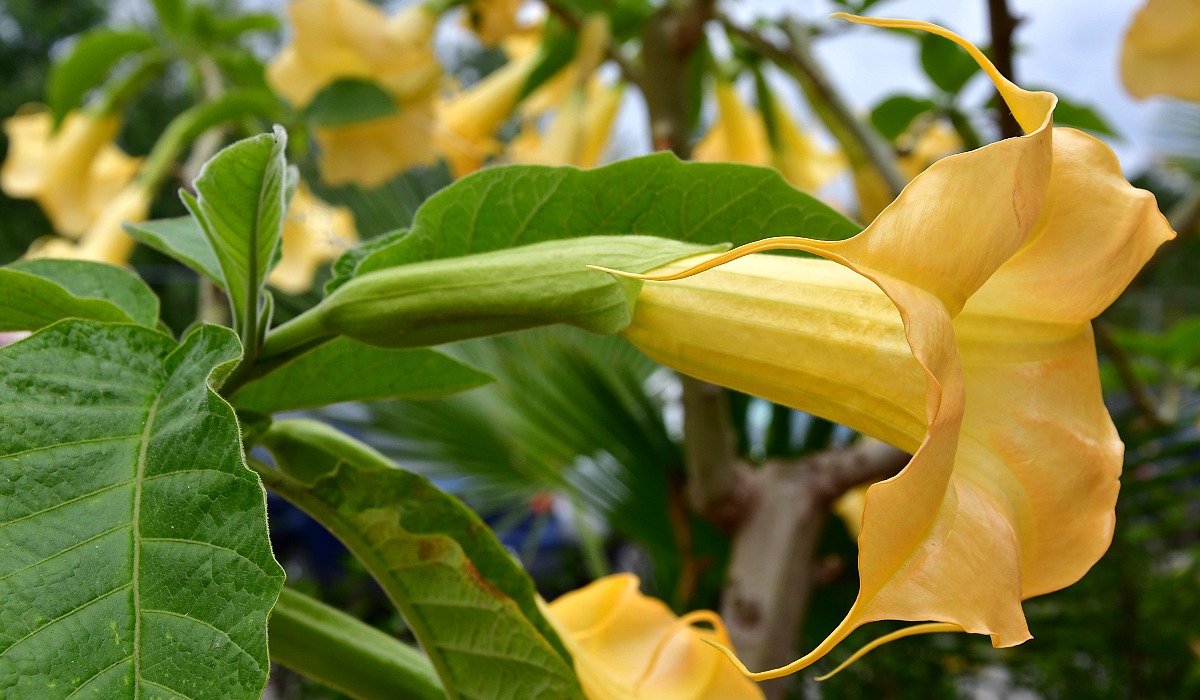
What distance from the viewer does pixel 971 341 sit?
0.32 meters

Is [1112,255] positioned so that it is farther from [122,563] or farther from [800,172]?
[800,172]

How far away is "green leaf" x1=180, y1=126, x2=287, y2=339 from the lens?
335 millimetres

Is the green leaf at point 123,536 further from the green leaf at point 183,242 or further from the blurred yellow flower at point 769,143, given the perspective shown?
the blurred yellow flower at point 769,143

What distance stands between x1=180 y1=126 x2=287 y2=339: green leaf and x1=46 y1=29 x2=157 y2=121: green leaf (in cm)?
88

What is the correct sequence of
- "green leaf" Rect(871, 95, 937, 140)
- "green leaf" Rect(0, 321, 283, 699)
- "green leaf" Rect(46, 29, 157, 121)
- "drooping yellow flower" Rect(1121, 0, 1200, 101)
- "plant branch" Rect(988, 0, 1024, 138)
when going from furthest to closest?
"green leaf" Rect(871, 95, 937, 140)
"green leaf" Rect(46, 29, 157, 121)
"drooping yellow flower" Rect(1121, 0, 1200, 101)
"plant branch" Rect(988, 0, 1024, 138)
"green leaf" Rect(0, 321, 283, 699)

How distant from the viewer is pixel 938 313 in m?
0.25

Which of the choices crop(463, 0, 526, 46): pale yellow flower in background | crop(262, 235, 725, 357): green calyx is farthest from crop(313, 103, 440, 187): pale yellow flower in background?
crop(262, 235, 725, 357): green calyx

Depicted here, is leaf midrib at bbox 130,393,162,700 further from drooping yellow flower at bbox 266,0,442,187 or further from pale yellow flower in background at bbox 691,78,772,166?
pale yellow flower in background at bbox 691,78,772,166

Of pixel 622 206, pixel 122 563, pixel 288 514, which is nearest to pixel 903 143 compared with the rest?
pixel 622 206

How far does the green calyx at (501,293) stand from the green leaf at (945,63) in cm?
88

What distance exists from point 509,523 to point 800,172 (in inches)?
41.9

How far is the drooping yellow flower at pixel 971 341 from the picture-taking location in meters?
0.24

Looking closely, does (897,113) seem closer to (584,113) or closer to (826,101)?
(826,101)

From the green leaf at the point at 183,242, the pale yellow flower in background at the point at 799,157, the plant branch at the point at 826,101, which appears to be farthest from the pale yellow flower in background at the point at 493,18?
the green leaf at the point at 183,242
